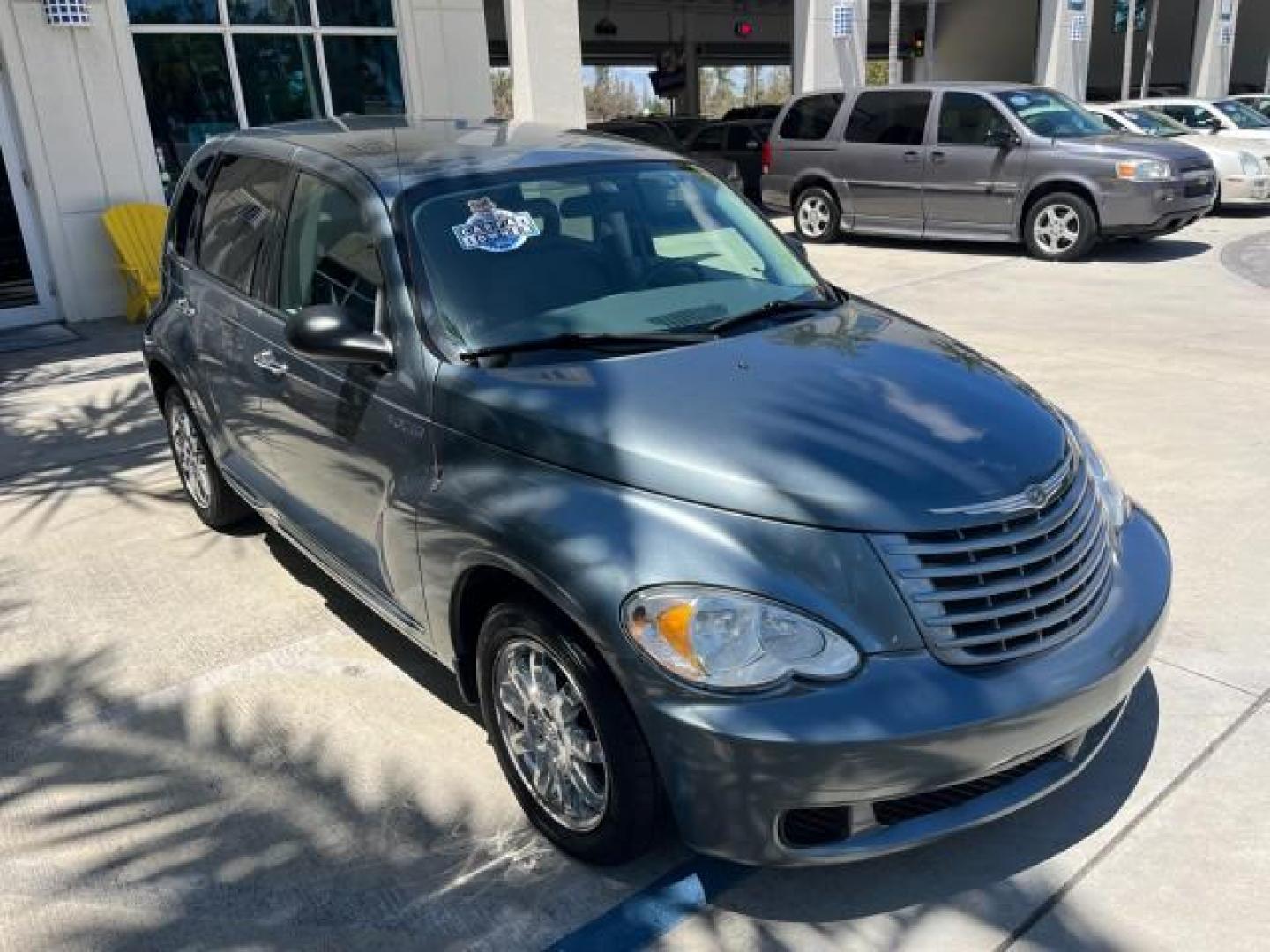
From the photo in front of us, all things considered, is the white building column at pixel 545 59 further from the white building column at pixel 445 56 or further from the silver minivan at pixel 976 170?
the silver minivan at pixel 976 170

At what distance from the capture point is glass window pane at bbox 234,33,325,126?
35.2 ft

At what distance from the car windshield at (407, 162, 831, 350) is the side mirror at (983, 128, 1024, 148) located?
27.8 ft

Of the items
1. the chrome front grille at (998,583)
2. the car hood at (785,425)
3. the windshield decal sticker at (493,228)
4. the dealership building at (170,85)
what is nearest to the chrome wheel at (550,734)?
the car hood at (785,425)

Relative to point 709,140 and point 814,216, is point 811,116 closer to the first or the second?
point 814,216

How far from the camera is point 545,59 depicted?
485 inches

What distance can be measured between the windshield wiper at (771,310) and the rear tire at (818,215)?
9910 millimetres

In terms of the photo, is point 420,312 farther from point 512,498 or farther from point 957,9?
point 957,9

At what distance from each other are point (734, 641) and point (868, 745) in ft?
1.15

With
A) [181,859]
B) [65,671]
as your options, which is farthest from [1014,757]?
[65,671]

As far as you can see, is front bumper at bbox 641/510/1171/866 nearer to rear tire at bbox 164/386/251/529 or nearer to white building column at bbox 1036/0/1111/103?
rear tire at bbox 164/386/251/529

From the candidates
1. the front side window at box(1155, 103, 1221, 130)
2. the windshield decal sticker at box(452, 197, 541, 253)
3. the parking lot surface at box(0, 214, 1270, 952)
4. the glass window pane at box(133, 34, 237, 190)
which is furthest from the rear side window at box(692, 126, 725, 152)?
the windshield decal sticker at box(452, 197, 541, 253)

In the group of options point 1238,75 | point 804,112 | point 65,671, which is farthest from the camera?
point 1238,75

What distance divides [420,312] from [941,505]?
1576mm

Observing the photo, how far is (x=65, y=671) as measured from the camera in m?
3.90
